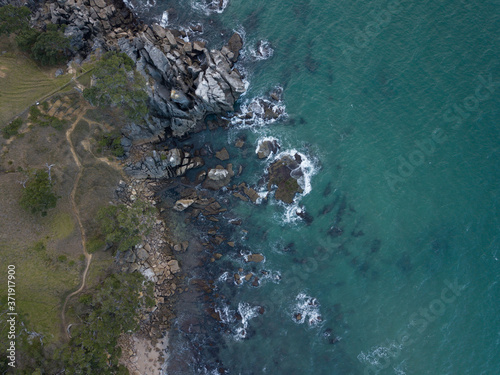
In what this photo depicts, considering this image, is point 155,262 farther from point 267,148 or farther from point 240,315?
point 267,148

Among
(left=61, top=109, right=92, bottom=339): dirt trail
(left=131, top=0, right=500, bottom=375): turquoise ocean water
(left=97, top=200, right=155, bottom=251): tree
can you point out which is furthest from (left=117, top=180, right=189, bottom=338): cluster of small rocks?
(left=131, top=0, right=500, bottom=375): turquoise ocean water

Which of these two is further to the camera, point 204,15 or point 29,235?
point 204,15

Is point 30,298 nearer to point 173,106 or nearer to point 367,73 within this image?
point 173,106

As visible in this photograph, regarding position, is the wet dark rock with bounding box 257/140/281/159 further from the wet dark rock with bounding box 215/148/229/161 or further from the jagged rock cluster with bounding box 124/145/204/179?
the jagged rock cluster with bounding box 124/145/204/179

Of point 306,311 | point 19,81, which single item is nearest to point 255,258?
point 306,311

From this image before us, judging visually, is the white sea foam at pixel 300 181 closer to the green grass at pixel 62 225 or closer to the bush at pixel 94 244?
the bush at pixel 94 244

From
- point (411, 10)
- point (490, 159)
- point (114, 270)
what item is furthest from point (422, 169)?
point (114, 270)

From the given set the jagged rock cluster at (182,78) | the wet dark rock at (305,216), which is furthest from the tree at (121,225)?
the wet dark rock at (305,216)
